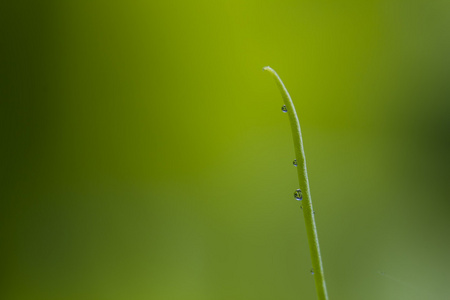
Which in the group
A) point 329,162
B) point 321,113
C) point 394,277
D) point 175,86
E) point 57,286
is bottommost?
point 394,277

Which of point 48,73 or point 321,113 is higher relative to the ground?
point 48,73

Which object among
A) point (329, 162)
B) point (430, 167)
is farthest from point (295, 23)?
point (430, 167)

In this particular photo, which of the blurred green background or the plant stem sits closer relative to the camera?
the plant stem

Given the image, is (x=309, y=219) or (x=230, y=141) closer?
(x=309, y=219)

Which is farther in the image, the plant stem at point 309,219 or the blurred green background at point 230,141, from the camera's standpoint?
the blurred green background at point 230,141

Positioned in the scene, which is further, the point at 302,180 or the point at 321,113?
the point at 321,113

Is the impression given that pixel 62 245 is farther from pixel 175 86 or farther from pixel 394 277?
pixel 394 277
